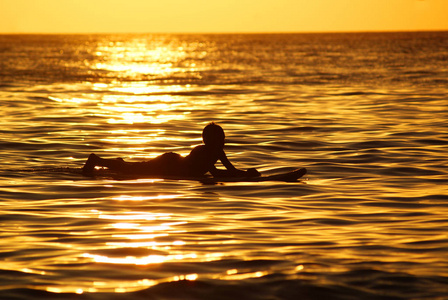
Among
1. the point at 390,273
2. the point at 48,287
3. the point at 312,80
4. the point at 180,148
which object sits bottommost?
the point at 390,273

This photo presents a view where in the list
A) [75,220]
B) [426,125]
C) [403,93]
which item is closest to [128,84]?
[403,93]

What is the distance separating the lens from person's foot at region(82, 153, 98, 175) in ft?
38.1

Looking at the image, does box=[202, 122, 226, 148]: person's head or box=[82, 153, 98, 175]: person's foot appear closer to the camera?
box=[202, 122, 226, 148]: person's head

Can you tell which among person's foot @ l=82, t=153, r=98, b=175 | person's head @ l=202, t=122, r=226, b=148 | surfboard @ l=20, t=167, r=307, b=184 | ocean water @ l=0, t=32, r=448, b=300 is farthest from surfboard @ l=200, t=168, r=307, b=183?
person's foot @ l=82, t=153, r=98, b=175

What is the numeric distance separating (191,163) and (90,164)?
1603 millimetres

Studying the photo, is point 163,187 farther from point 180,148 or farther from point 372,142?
point 372,142

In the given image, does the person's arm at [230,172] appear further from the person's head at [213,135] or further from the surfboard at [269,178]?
the person's head at [213,135]

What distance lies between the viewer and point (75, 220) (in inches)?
364

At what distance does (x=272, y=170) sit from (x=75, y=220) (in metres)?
5.02

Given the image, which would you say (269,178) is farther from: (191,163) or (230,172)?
(191,163)

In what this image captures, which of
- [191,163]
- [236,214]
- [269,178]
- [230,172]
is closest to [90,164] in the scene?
[191,163]

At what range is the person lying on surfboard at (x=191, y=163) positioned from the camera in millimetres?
11492

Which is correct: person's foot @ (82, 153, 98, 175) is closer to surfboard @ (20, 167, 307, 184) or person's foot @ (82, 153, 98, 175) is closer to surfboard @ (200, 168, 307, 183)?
surfboard @ (20, 167, 307, 184)

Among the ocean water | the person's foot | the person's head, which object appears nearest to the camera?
the ocean water
